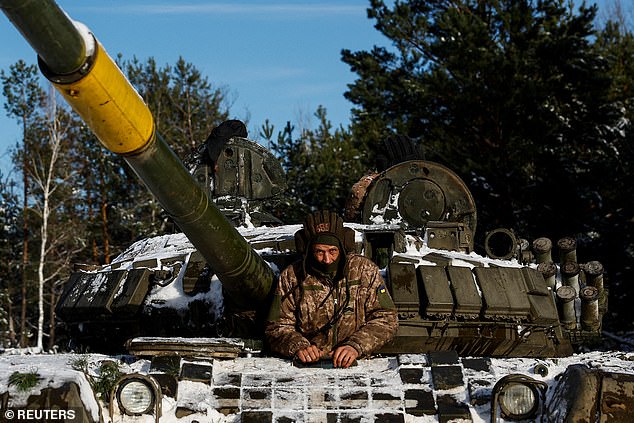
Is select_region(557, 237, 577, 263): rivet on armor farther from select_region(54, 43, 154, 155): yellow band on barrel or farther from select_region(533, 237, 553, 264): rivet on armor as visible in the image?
select_region(54, 43, 154, 155): yellow band on barrel

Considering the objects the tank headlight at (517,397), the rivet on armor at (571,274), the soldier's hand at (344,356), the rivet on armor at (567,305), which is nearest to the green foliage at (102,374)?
the soldier's hand at (344,356)

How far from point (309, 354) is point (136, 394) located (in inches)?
50.2

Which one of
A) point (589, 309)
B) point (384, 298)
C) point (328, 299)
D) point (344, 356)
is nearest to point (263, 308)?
point (328, 299)

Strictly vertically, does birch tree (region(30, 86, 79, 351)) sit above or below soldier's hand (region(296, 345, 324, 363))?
above

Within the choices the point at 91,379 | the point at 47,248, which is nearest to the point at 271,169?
the point at 91,379

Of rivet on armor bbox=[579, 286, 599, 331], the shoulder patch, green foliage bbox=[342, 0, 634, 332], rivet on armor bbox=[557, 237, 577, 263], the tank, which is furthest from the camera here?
green foliage bbox=[342, 0, 634, 332]

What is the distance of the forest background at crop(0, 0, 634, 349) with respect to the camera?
25516mm

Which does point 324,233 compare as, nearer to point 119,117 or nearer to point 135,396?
point 135,396

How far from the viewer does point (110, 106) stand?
17.0 ft

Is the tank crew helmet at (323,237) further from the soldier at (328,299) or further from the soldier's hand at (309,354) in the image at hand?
the soldier's hand at (309,354)

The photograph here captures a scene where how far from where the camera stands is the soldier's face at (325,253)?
6953mm

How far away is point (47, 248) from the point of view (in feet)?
98.0

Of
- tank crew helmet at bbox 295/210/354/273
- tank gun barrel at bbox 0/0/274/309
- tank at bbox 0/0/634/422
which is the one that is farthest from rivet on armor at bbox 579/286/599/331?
tank gun barrel at bbox 0/0/274/309

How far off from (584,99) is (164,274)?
765 inches
